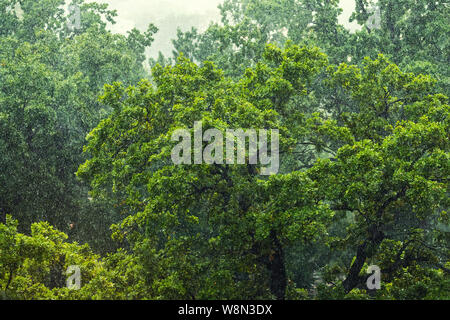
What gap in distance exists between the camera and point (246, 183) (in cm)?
1414

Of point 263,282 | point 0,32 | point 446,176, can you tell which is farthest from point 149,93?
point 0,32

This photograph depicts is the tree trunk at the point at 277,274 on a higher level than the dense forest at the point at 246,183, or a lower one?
lower

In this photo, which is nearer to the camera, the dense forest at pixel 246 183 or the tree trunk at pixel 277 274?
the dense forest at pixel 246 183

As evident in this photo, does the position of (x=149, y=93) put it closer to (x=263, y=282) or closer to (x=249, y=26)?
(x=263, y=282)

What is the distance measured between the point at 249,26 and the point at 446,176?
18.3 meters

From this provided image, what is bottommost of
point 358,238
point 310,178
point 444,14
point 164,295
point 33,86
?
point 164,295

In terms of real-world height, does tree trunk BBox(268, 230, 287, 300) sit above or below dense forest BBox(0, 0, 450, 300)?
below

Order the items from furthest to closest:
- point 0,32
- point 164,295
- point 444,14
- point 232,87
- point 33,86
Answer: point 0,32
point 444,14
point 33,86
point 232,87
point 164,295

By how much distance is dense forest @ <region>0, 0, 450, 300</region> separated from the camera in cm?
1340

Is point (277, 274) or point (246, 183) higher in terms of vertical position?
point (246, 183)

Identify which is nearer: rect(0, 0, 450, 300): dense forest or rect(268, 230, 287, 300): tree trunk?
rect(0, 0, 450, 300): dense forest

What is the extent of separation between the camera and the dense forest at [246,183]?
13.4 meters

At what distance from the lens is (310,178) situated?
1421 centimetres

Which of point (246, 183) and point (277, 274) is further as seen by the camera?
point (277, 274)
